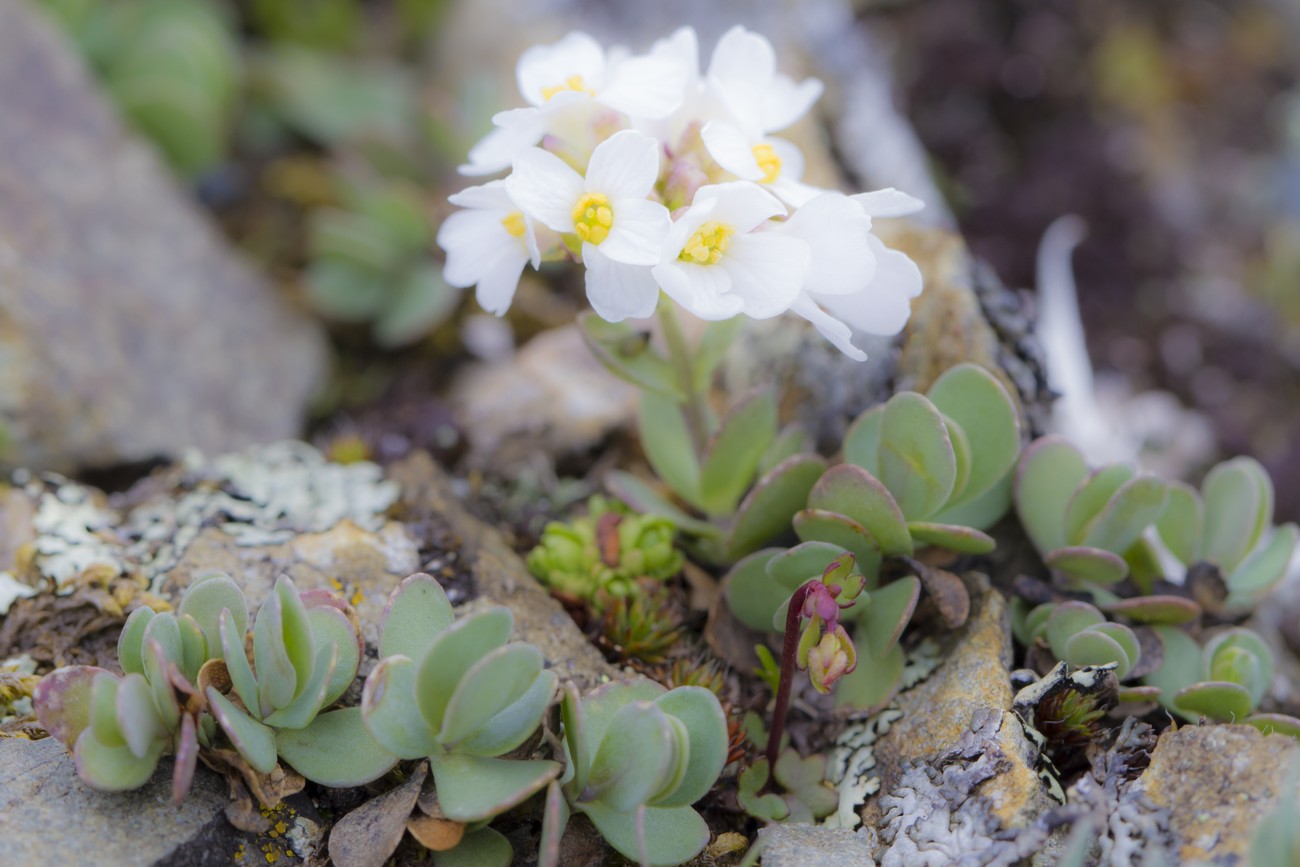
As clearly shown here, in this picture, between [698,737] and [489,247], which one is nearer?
[698,737]

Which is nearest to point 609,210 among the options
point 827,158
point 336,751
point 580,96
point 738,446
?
point 580,96

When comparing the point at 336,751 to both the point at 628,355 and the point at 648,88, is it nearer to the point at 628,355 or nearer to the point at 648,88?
the point at 628,355

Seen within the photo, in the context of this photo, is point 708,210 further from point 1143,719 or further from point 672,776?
point 1143,719

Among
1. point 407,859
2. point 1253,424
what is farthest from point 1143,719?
point 1253,424

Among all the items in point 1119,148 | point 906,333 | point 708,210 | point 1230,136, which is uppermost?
point 708,210

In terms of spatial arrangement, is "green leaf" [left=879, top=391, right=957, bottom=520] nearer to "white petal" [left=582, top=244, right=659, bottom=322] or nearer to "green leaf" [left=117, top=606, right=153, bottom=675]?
"white petal" [left=582, top=244, right=659, bottom=322]

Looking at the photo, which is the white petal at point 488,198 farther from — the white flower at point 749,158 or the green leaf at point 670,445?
the green leaf at point 670,445
